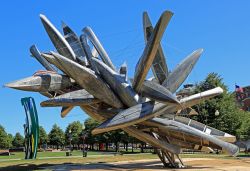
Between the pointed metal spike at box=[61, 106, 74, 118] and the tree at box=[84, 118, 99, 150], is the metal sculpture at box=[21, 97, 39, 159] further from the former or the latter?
the tree at box=[84, 118, 99, 150]

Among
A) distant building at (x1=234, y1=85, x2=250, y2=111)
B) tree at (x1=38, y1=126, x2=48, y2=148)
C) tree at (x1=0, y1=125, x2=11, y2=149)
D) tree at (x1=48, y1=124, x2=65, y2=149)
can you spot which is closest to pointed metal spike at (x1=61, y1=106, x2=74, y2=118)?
distant building at (x1=234, y1=85, x2=250, y2=111)

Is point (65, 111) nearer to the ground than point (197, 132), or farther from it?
farther from it

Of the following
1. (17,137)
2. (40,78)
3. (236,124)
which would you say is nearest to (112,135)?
(236,124)

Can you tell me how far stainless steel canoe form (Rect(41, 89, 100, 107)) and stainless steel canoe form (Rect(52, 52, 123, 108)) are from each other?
1.03 metres

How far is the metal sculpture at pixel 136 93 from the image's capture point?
74.0 ft

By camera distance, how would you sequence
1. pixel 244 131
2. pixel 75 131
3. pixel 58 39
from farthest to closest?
1. pixel 75 131
2. pixel 244 131
3. pixel 58 39

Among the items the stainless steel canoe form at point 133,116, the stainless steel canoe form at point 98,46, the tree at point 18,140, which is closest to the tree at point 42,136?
the tree at point 18,140

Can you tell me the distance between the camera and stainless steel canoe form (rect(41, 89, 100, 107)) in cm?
2432

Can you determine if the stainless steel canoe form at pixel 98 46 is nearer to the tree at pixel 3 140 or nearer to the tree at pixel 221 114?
the tree at pixel 221 114

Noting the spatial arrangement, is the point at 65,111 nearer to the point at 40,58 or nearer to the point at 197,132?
the point at 40,58

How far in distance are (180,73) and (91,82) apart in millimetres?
5902

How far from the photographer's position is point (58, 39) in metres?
28.1

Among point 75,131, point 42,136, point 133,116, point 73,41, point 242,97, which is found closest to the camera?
point 133,116

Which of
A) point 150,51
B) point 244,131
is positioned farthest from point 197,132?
point 244,131
